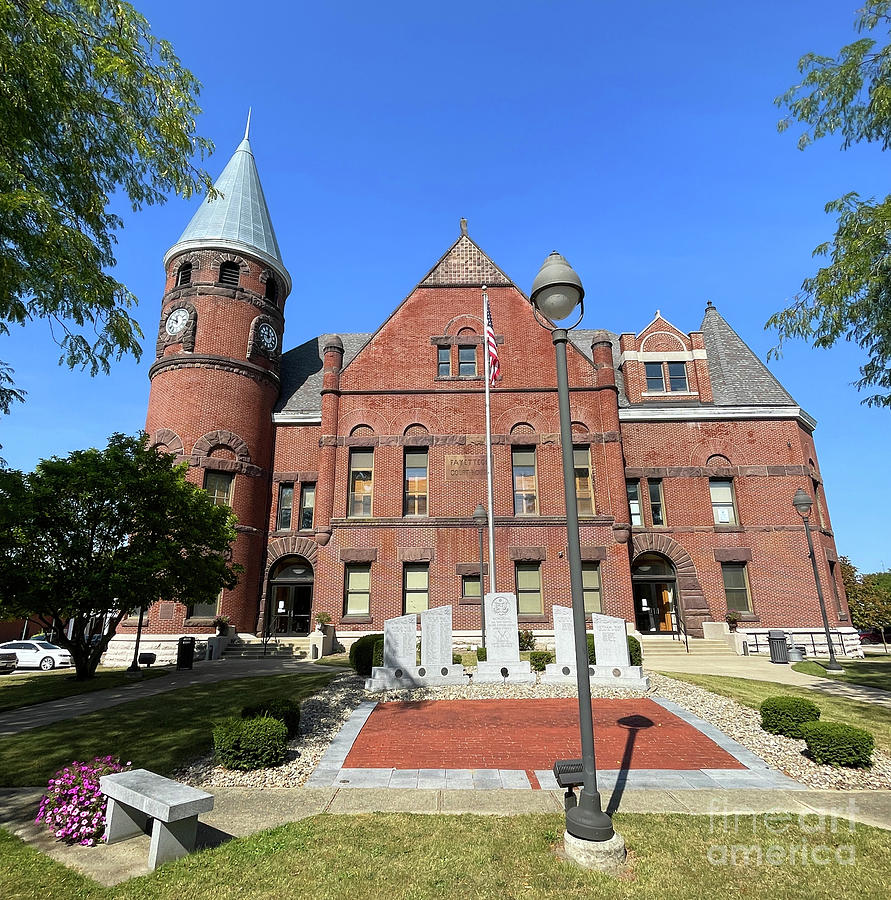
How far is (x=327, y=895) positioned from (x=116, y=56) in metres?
11.0

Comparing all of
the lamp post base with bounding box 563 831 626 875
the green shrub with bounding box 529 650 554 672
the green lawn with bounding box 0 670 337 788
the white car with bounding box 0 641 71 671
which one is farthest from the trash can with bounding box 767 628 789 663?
the white car with bounding box 0 641 71 671

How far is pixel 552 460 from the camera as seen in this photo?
84.6 ft

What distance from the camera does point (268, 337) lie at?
1113 inches

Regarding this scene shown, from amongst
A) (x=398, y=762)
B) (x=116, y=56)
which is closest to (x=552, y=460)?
(x=398, y=762)

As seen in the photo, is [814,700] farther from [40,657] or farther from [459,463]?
[40,657]

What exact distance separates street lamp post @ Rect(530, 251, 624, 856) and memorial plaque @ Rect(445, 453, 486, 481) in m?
18.8

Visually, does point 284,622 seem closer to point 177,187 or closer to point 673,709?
point 673,709

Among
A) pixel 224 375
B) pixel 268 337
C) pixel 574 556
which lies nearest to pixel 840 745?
pixel 574 556

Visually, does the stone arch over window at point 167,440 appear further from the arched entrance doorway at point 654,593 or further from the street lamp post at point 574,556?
the street lamp post at point 574,556

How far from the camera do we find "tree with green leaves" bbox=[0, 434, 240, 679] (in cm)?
1524

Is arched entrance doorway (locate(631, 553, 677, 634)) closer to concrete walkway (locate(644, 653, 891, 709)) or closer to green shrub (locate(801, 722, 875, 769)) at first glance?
concrete walkway (locate(644, 653, 891, 709))

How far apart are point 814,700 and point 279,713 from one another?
1237 centimetres

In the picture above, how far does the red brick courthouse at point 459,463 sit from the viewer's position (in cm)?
2447

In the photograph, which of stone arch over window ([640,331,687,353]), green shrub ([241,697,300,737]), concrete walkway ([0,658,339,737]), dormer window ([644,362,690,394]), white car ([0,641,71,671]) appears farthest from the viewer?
stone arch over window ([640,331,687,353])
